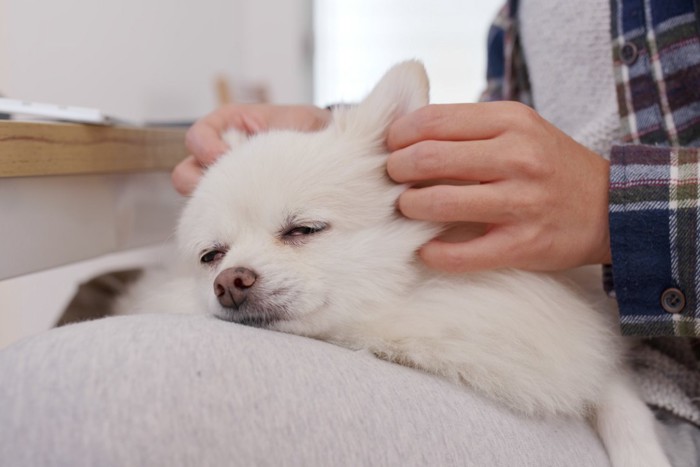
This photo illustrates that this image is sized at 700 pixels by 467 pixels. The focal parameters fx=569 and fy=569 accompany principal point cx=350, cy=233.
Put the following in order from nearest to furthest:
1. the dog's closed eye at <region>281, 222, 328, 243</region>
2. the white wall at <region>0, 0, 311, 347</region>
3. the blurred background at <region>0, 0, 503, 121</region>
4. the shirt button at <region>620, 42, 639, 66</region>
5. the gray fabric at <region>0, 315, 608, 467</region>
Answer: the gray fabric at <region>0, 315, 608, 467</region> < the dog's closed eye at <region>281, 222, 328, 243</region> < the shirt button at <region>620, 42, 639, 66</region> < the white wall at <region>0, 0, 311, 347</region> < the blurred background at <region>0, 0, 503, 121</region>

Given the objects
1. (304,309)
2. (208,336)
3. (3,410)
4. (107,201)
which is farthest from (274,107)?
(3,410)

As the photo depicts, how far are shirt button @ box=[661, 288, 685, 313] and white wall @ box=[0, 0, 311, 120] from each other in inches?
60.2

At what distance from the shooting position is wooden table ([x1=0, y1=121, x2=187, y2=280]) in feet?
2.71

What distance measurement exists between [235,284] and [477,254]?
12.7 inches

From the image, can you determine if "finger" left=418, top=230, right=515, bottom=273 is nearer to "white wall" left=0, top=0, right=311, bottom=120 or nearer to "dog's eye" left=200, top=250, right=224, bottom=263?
"dog's eye" left=200, top=250, right=224, bottom=263

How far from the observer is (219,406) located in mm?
526

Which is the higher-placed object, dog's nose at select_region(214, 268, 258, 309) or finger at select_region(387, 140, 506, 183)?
finger at select_region(387, 140, 506, 183)

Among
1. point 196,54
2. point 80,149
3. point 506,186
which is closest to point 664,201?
point 506,186

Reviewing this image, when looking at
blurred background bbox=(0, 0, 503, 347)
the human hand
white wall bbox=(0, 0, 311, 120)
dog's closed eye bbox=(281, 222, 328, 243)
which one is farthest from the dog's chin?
white wall bbox=(0, 0, 311, 120)

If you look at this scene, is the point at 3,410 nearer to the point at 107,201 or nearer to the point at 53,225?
the point at 53,225

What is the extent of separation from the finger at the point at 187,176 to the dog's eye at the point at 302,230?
0.26m

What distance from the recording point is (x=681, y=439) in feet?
2.68

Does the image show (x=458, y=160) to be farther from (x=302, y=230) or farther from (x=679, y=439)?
(x=679, y=439)

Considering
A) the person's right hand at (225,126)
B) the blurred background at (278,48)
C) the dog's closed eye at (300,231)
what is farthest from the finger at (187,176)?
the blurred background at (278,48)
